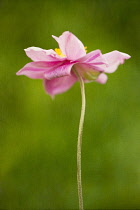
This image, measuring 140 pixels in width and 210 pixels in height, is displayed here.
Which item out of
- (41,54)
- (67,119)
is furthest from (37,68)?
(67,119)

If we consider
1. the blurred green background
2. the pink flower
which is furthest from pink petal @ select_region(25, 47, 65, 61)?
the blurred green background

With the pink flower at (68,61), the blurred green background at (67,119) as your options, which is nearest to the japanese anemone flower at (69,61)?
the pink flower at (68,61)

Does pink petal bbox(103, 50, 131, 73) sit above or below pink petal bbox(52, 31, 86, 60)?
below

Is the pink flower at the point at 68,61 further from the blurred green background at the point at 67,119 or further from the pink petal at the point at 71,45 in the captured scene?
the blurred green background at the point at 67,119

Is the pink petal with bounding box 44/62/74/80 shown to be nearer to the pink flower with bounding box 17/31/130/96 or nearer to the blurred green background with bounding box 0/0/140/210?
the pink flower with bounding box 17/31/130/96

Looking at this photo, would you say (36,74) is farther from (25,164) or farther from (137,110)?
(137,110)

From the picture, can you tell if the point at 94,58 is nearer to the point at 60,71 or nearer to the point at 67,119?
the point at 60,71

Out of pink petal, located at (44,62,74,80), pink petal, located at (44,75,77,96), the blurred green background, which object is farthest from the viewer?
the blurred green background
